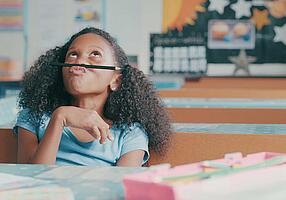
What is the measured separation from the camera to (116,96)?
164 cm

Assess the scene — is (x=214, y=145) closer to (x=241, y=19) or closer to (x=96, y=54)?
(x=96, y=54)

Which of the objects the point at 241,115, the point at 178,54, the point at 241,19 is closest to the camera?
the point at 241,115

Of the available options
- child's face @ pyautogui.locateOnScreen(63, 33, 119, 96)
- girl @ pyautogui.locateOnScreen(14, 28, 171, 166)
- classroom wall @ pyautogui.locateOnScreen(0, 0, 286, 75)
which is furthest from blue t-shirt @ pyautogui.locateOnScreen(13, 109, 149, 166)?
classroom wall @ pyautogui.locateOnScreen(0, 0, 286, 75)

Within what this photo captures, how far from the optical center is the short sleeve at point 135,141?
4.97 feet

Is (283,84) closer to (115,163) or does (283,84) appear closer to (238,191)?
(115,163)

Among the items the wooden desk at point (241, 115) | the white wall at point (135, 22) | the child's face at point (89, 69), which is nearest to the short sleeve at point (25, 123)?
the child's face at point (89, 69)

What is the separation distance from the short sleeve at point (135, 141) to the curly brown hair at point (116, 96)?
3 cm

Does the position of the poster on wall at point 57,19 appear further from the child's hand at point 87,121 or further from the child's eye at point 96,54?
the child's hand at point 87,121

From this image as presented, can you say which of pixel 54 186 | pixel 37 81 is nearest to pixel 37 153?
pixel 37 81

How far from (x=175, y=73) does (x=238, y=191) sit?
4.61 metres

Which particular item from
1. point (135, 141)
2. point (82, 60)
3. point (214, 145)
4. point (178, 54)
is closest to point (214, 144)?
point (214, 145)

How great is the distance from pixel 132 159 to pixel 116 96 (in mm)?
224

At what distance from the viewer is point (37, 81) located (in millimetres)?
1692

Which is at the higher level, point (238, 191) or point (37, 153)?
point (238, 191)
